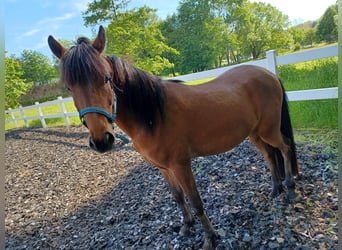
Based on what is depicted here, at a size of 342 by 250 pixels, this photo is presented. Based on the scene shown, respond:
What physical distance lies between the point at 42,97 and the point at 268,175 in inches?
414

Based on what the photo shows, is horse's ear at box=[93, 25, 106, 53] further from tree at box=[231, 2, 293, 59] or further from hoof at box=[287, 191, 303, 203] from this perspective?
tree at box=[231, 2, 293, 59]

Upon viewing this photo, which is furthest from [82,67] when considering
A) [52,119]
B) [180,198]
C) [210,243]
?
[52,119]

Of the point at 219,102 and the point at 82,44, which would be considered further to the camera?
the point at 219,102

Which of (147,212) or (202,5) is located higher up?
(202,5)

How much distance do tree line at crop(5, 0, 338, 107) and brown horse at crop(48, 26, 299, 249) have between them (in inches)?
104

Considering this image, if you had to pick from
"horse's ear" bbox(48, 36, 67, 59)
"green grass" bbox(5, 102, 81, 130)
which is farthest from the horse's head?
"green grass" bbox(5, 102, 81, 130)

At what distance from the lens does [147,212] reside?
7.52 ft

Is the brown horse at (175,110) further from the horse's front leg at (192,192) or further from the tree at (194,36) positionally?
the tree at (194,36)

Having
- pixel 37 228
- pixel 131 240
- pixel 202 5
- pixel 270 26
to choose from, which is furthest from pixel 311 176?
pixel 270 26

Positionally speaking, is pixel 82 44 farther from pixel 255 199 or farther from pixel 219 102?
pixel 255 199

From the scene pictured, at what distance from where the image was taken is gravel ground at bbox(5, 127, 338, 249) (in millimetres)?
1690

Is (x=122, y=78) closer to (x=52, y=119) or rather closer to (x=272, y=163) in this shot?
(x=272, y=163)

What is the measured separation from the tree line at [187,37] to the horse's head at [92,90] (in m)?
2.97

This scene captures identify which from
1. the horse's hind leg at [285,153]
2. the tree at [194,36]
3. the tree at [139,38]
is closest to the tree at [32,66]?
the tree at [139,38]
